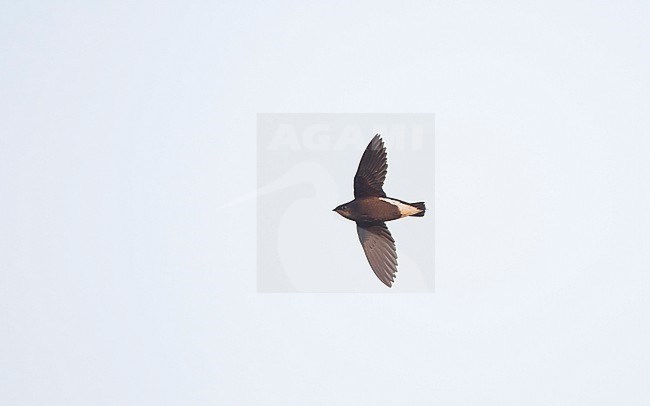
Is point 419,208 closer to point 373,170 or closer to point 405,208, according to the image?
point 405,208

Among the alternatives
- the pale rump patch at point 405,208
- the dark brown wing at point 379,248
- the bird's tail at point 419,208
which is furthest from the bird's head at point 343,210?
the bird's tail at point 419,208

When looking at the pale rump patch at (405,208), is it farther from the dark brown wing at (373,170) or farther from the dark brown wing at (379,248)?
the dark brown wing at (379,248)

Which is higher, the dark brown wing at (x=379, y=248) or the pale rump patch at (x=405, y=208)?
the pale rump patch at (x=405, y=208)

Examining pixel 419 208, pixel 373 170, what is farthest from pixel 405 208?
pixel 373 170

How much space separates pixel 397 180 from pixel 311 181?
1.84 metres

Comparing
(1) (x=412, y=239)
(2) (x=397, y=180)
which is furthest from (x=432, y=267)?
(2) (x=397, y=180)

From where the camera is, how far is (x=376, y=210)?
20.6 feet

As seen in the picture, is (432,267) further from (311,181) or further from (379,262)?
(379,262)

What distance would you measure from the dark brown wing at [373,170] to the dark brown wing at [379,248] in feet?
1.04

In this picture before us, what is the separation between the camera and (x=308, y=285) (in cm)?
912

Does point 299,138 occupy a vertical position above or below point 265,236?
above

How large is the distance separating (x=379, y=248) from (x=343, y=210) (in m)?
0.42

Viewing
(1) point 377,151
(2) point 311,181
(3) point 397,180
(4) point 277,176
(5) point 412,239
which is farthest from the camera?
(4) point 277,176

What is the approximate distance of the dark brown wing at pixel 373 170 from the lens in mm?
6062
